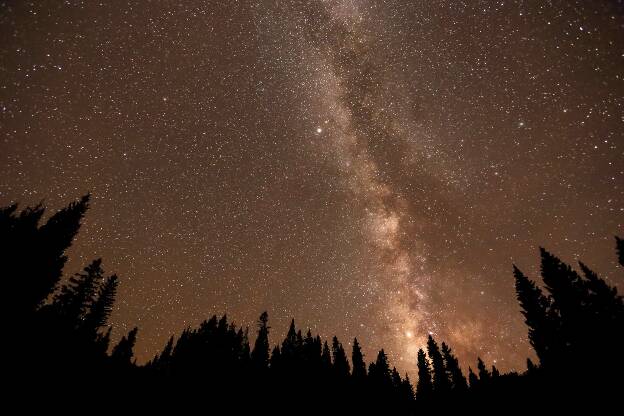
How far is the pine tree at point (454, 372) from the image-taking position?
61.4m

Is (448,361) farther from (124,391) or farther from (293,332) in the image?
(124,391)

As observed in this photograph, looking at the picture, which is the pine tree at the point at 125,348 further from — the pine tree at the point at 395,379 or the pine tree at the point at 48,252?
the pine tree at the point at 395,379

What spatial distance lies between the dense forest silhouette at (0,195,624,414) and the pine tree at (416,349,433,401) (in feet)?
1.09

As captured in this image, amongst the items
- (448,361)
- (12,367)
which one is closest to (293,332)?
(448,361)

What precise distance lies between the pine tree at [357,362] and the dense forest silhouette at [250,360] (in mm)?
696

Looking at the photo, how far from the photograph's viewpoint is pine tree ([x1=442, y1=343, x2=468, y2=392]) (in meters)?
61.4

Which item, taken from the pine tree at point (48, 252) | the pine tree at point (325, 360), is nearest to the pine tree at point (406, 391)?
the pine tree at point (325, 360)

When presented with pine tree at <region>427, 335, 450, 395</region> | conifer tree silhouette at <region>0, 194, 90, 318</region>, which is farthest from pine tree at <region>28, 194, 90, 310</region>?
pine tree at <region>427, 335, 450, 395</region>

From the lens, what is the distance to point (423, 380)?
221 ft

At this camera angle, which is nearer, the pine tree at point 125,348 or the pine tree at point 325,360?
the pine tree at point 125,348

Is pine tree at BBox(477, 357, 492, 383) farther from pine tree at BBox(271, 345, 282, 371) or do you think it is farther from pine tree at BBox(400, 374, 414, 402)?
pine tree at BBox(271, 345, 282, 371)

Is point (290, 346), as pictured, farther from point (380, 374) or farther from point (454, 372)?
point (454, 372)

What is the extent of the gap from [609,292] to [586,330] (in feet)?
21.7

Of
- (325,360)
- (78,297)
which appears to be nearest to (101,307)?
→ (78,297)
